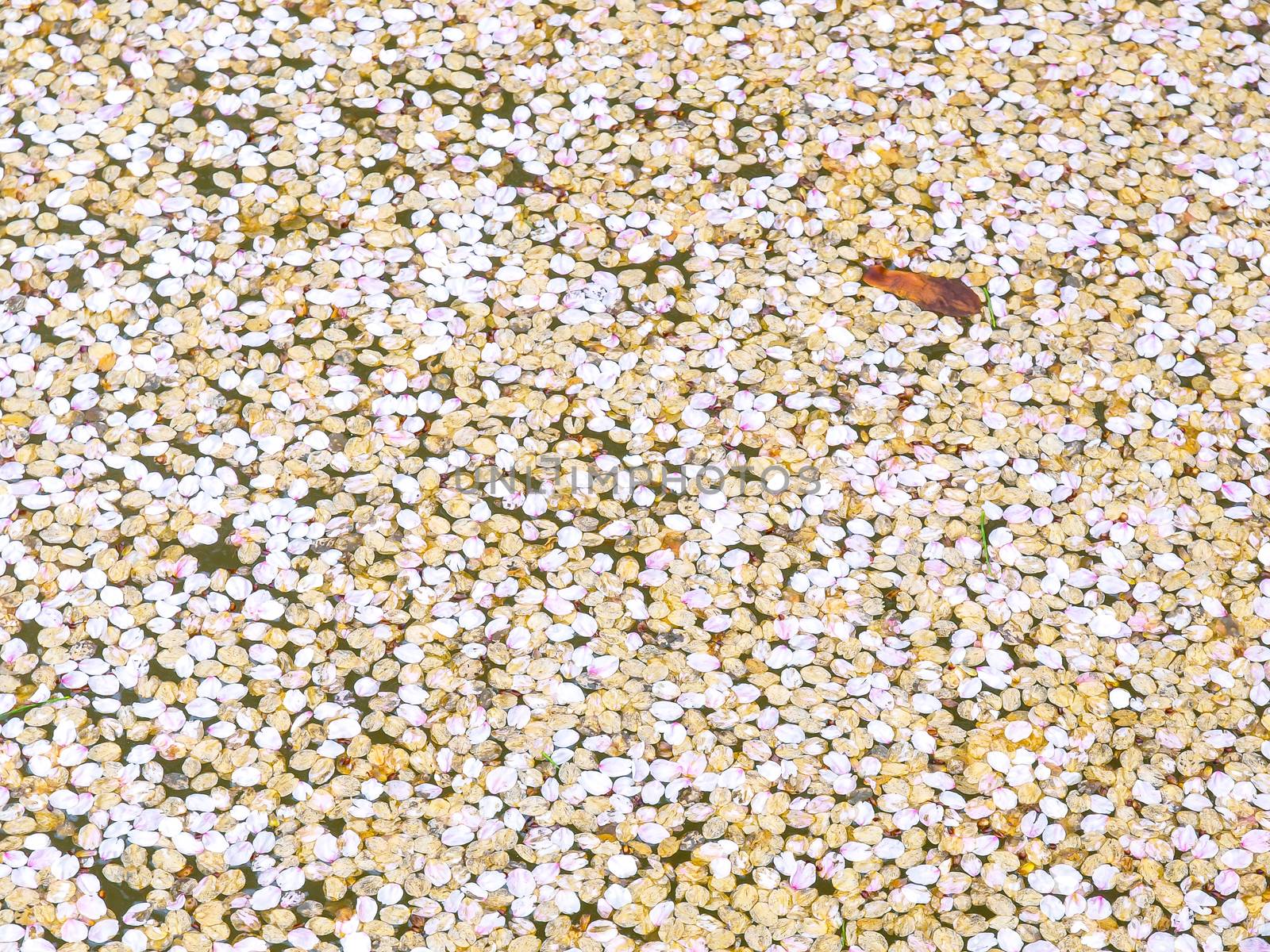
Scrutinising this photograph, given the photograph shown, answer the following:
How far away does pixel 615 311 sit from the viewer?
101 inches

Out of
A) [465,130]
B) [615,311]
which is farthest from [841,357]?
[465,130]

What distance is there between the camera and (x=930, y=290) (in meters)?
2.62

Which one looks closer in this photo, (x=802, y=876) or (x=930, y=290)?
(x=802, y=876)

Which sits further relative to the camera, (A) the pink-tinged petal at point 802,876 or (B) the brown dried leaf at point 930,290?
(B) the brown dried leaf at point 930,290

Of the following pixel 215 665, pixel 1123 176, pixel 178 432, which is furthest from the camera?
pixel 1123 176

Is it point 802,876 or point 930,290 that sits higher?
point 930,290

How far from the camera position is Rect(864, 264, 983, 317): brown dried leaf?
8.52 ft

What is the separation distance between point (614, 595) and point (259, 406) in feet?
2.89

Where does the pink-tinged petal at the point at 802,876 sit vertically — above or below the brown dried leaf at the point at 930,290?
below

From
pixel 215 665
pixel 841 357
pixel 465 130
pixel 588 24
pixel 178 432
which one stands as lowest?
pixel 215 665

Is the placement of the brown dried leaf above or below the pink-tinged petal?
above

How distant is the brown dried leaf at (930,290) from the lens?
2596 millimetres

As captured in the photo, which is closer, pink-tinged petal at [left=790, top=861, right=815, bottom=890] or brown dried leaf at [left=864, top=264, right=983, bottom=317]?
pink-tinged petal at [left=790, top=861, right=815, bottom=890]

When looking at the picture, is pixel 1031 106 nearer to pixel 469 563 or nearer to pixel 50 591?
pixel 469 563
